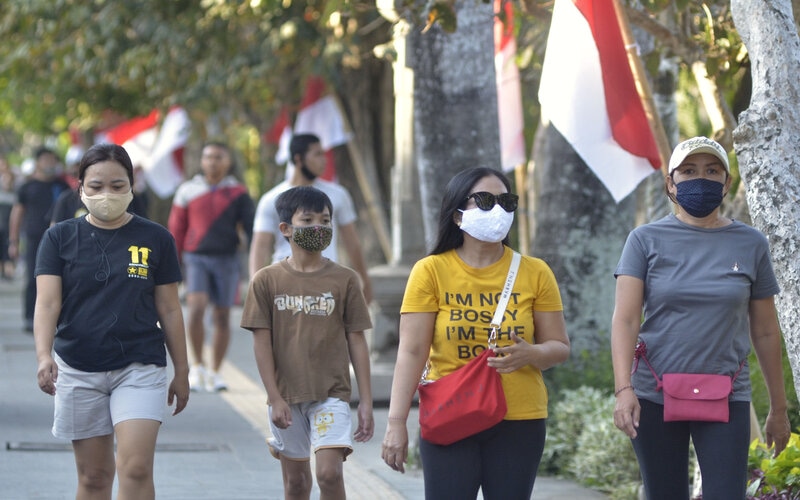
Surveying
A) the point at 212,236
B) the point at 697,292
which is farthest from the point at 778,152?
the point at 212,236

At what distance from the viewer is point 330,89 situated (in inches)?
675

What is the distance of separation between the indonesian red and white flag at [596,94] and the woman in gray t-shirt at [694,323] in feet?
5.78

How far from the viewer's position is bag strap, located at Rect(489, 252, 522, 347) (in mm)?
4734

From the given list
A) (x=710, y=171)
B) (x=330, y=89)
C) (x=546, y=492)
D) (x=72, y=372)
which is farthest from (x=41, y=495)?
(x=330, y=89)

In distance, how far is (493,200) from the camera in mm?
4867

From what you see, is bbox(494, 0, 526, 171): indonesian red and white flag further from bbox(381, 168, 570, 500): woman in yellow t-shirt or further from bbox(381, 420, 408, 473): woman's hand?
bbox(381, 420, 408, 473): woman's hand

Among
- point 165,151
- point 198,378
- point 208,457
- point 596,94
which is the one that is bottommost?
point 208,457

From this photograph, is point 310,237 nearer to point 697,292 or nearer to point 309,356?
point 309,356

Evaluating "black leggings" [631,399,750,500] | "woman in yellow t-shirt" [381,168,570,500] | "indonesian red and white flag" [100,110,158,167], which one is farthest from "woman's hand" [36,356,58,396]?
"indonesian red and white flag" [100,110,158,167]

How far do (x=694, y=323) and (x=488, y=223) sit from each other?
0.76 metres

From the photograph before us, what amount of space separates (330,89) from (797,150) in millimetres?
12417

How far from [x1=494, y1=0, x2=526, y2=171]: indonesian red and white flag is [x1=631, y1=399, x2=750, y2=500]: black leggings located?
5972mm

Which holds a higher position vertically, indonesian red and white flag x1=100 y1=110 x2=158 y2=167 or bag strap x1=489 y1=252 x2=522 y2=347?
indonesian red and white flag x1=100 y1=110 x2=158 y2=167

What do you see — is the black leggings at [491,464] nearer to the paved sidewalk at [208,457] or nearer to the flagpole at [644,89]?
the flagpole at [644,89]
